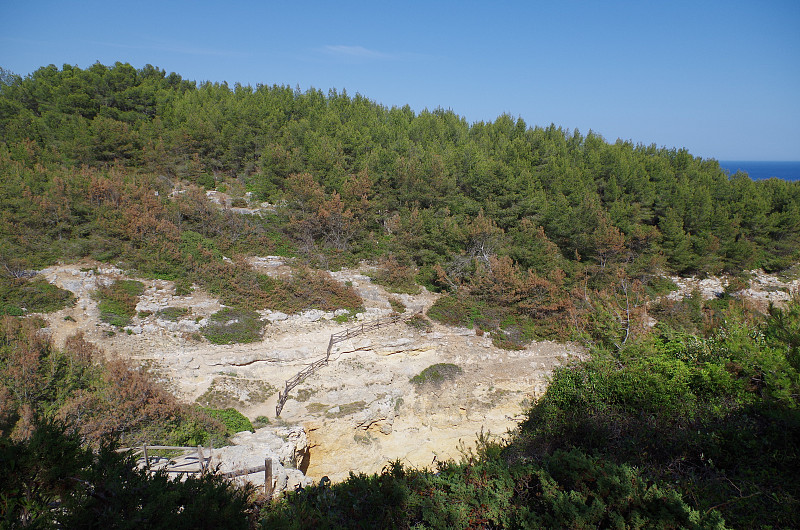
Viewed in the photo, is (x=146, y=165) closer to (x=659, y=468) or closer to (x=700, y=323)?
(x=659, y=468)

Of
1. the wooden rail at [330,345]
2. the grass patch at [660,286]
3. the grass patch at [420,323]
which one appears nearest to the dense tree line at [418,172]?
the grass patch at [660,286]

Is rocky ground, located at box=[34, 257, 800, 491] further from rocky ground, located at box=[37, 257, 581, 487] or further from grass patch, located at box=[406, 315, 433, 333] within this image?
grass patch, located at box=[406, 315, 433, 333]

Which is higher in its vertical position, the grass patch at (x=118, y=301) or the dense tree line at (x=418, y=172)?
the dense tree line at (x=418, y=172)

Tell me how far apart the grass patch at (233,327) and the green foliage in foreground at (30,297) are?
18.8 feet

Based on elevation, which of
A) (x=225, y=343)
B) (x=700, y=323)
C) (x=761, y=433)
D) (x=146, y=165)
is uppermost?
(x=146, y=165)

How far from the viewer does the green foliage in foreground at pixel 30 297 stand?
1540 cm

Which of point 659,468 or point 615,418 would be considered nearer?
point 659,468

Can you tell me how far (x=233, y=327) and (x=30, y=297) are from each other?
7732mm

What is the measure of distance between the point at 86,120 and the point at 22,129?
4.01m

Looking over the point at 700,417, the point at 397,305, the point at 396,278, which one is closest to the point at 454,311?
the point at 397,305

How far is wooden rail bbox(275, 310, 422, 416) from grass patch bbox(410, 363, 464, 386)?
120 inches

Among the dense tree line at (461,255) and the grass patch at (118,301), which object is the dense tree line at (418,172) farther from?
the grass patch at (118,301)

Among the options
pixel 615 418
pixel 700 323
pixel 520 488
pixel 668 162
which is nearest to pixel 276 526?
pixel 520 488

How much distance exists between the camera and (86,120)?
91.1ft
